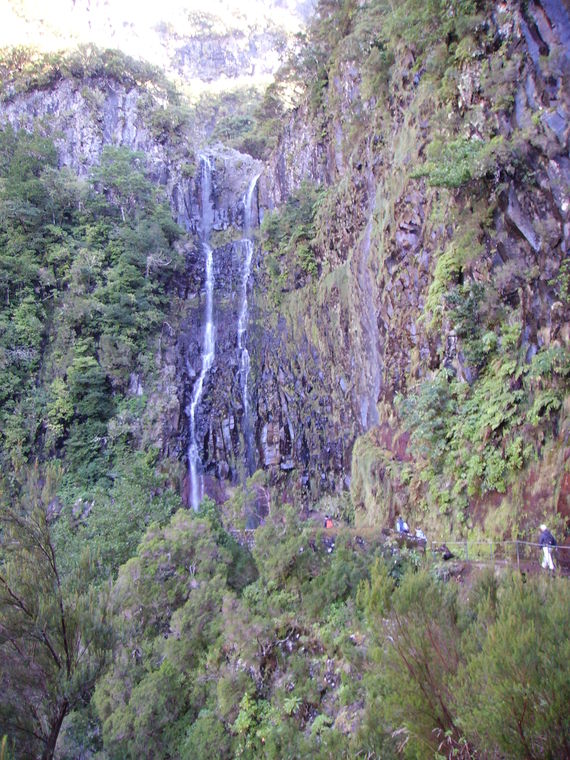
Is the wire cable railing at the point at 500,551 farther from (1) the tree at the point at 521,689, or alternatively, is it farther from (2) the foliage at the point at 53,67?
(2) the foliage at the point at 53,67

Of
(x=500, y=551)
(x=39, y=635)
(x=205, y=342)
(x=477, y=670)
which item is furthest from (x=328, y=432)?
(x=477, y=670)

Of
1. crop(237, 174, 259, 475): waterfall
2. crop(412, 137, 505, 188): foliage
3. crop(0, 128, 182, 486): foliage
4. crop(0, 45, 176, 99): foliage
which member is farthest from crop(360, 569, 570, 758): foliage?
crop(0, 45, 176, 99): foliage

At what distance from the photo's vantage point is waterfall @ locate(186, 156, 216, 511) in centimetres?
1977

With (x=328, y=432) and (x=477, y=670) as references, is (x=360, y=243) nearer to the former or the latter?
(x=328, y=432)

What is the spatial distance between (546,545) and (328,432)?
1152 cm

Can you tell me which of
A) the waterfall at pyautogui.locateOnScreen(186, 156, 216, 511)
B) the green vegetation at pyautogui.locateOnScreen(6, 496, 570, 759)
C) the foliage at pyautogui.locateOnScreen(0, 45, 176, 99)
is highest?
the foliage at pyautogui.locateOnScreen(0, 45, 176, 99)

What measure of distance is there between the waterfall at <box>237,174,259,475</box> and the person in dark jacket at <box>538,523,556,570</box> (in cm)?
1385

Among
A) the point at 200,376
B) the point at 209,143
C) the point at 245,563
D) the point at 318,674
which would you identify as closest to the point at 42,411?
the point at 200,376

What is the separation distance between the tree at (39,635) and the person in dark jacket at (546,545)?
623 cm

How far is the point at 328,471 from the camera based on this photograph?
17688 millimetres

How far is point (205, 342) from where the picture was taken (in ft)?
75.3

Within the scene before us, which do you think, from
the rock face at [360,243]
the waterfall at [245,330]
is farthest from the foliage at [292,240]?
the waterfall at [245,330]

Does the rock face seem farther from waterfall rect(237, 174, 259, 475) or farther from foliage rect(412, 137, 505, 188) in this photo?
waterfall rect(237, 174, 259, 475)

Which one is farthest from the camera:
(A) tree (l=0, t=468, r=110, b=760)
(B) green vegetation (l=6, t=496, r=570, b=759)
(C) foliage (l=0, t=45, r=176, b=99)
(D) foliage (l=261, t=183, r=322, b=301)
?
(C) foliage (l=0, t=45, r=176, b=99)
